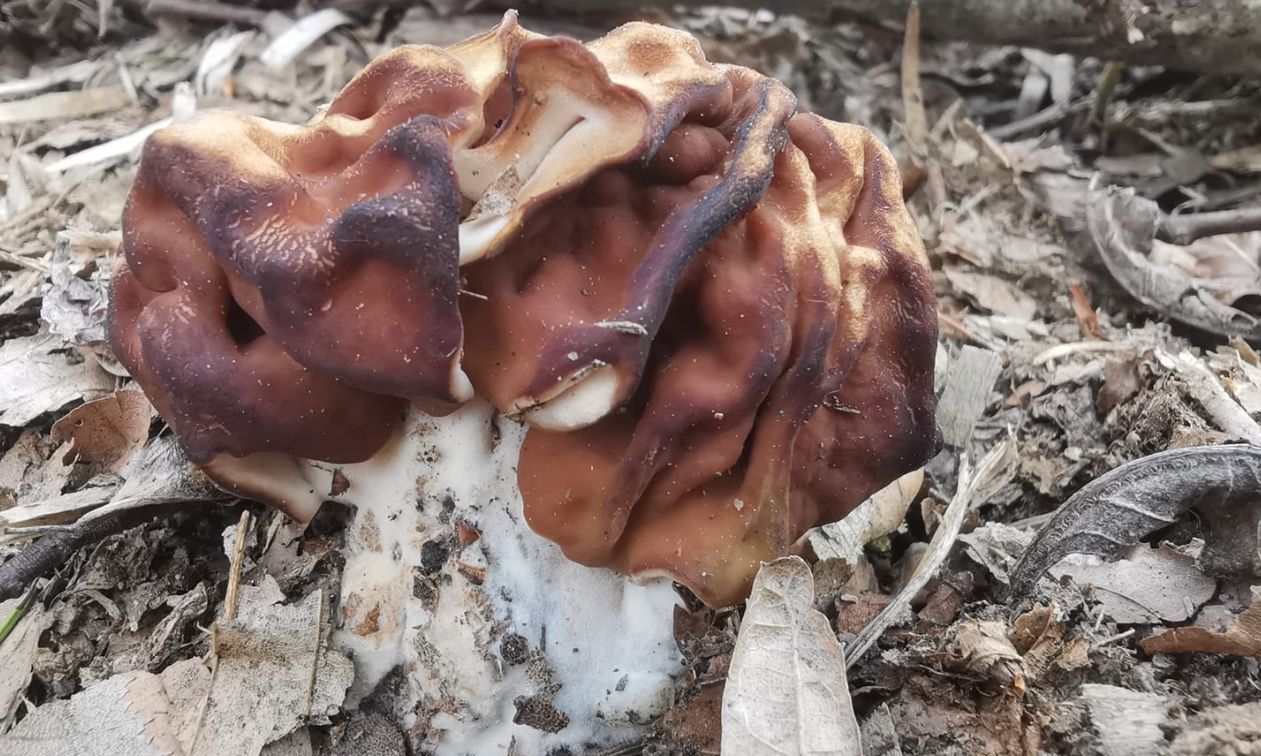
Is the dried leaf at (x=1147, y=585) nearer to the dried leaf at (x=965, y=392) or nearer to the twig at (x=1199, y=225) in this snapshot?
the dried leaf at (x=965, y=392)

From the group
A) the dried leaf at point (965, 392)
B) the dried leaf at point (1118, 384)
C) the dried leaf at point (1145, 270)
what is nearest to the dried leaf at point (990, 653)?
the dried leaf at point (965, 392)

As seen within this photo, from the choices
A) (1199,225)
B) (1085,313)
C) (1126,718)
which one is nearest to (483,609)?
(1126,718)

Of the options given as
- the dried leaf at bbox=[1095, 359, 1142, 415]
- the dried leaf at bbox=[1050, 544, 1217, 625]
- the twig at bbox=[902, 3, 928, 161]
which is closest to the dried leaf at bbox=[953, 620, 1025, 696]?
the dried leaf at bbox=[1050, 544, 1217, 625]

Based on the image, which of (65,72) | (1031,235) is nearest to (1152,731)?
(1031,235)

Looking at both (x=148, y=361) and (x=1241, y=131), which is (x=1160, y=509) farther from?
(x=1241, y=131)

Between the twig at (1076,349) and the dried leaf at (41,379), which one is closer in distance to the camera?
the dried leaf at (41,379)

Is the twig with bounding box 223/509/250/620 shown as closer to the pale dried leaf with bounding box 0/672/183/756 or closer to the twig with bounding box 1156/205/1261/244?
the pale dried leaf with bounding box 0/672/183/756

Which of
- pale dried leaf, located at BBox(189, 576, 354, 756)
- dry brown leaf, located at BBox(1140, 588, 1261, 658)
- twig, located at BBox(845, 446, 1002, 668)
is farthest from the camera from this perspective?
twig, located at BBox(845, 446, 1002, 668)
